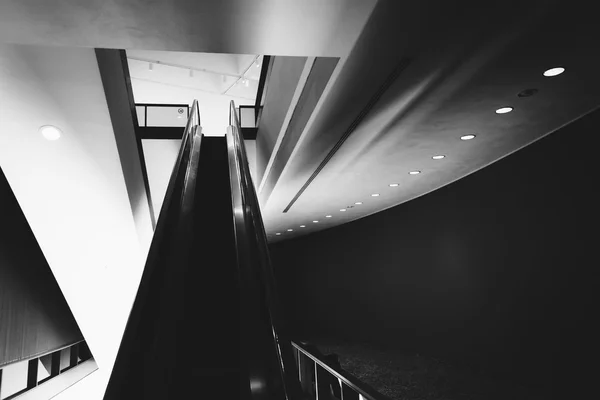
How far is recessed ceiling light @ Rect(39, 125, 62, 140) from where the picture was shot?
14.4ft

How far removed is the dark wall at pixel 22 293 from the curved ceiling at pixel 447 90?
11.8 feet

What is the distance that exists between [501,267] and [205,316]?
5552 mm

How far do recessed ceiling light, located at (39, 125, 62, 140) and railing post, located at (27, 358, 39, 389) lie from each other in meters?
2.93

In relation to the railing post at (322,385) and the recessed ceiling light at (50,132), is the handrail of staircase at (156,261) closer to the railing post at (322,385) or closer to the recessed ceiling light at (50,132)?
the recessed ceiling light at (50,132)

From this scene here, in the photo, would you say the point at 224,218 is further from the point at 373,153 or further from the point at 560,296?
the point at 560,296

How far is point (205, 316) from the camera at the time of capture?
2828 mm

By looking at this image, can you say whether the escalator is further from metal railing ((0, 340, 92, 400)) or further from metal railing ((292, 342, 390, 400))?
metal railing ((0, 340, 92, 400))

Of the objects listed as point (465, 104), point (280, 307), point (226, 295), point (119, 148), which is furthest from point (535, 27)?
point (119, 148)

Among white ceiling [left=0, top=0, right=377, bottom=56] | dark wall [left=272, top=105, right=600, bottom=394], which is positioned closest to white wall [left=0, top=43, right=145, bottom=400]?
white ceiling [left=0, top=0, right=377, bottom=56]

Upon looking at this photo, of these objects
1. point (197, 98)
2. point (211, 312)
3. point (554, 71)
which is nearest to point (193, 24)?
point (211, 312)

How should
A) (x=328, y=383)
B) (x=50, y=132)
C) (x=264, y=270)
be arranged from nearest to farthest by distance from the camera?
(x=264, y=270)
(x=328, y=383)
(x=50, y=132)

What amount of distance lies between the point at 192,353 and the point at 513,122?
13.9ft

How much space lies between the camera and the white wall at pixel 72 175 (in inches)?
154

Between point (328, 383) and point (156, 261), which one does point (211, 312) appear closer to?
point (156, 261)
